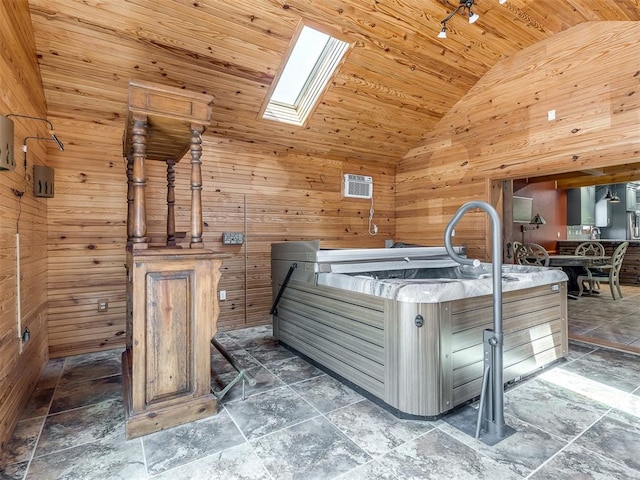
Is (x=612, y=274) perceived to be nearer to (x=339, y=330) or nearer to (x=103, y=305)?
(x=339, y=330)

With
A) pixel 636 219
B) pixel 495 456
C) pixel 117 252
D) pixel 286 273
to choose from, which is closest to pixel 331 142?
pixel 286 273

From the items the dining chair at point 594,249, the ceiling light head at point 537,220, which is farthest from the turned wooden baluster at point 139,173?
the ceiling light head at point 537,220

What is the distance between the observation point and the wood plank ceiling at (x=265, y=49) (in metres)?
2.56

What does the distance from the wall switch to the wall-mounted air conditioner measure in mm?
3132

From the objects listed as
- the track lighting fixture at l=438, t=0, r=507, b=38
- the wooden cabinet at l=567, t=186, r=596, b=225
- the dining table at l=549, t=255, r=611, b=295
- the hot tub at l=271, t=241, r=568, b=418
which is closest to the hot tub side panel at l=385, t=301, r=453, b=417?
the hot tub at l=271, t=241, r=568, b=418

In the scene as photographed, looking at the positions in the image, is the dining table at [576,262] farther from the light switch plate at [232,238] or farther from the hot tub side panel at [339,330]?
the light switch plate at [232,238]

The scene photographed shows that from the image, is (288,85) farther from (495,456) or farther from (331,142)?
(495,456)

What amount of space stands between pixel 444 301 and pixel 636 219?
11401 millimetres

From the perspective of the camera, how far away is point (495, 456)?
1.63 meters

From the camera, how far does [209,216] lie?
387 centimetres

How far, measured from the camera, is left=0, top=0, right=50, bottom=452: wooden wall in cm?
182

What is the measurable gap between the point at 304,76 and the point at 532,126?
2530 mm

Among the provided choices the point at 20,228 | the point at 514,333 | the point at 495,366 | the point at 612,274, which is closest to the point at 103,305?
the point at 20,228

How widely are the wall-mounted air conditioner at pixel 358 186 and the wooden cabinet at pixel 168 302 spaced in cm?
296
